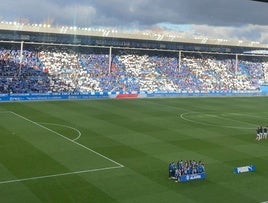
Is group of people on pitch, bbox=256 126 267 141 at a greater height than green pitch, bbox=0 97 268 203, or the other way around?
group of people on pitch, bbox=256 126 267 141

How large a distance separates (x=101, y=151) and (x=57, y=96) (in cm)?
3411

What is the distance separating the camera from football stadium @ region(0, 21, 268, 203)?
22.9 metres

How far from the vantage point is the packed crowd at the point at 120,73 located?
69.2m

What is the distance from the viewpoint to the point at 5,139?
33.4 meters

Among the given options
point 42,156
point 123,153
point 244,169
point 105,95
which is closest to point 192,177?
point 244,169

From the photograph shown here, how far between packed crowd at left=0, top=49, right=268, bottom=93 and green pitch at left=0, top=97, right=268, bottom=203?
15.4 m

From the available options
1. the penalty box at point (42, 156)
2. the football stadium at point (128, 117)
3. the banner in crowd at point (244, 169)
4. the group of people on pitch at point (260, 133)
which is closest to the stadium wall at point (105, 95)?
the football stadium at point (128, 117)

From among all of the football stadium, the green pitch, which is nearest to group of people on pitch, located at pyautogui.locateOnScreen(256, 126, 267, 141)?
the football stadium

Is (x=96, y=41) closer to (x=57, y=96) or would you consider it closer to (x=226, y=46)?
(x=57, y=96)

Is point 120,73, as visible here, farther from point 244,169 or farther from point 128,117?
point 244,169

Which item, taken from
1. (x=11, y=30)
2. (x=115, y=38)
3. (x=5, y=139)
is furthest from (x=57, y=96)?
(x=5, y=139)

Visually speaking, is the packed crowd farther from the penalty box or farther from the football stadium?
the penalty box

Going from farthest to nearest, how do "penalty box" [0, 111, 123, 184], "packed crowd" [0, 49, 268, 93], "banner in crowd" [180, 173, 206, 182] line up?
"packed crowd" [0, 49, 268, 93] < "penalty box" [0, 111, 123, 184] < "banner in crowd" [180, 173, 206, 182]

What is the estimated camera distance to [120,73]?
3162 inches
